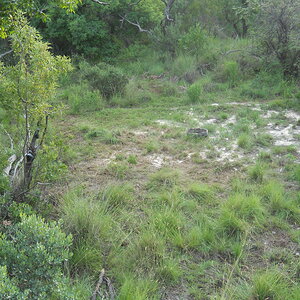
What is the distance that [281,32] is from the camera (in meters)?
9.48

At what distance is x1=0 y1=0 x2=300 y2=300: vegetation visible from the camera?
10.1ft

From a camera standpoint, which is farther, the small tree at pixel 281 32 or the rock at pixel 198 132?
the small tree at pixel 281 32

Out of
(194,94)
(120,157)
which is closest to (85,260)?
(120,157)

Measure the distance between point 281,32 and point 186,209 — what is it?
276 inches

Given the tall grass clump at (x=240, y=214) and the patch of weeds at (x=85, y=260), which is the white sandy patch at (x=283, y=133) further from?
the patch of weeds at (x=85, y=260)

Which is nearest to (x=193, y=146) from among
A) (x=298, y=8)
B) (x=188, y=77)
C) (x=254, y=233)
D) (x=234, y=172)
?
(x=234, y=172)

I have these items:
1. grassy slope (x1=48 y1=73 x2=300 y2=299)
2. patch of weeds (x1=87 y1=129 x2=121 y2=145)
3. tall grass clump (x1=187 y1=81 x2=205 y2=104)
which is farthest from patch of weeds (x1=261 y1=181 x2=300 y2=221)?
tall grass clump (x1=187 y1=81 x2=205 y2=104)

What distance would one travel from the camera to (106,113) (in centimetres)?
818

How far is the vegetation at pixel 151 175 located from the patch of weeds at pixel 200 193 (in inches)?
0.7

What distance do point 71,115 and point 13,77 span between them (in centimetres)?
465

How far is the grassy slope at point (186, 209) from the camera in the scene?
322 centimetres

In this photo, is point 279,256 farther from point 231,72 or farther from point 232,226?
point 231,72

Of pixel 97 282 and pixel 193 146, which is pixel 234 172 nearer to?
pixel 193 146

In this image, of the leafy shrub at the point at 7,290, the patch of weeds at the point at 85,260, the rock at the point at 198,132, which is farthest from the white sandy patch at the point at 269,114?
the leafy shrub at the point at 7,290
